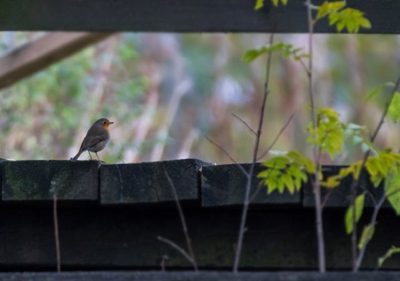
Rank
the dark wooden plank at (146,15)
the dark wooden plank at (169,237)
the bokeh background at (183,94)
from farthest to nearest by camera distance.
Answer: the bokeh background at (183,94) < the dark wooden plank at (146,15) < the dark wooden plank at (169,237)

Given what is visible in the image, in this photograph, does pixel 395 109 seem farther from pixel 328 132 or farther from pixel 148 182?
pixel 148 182

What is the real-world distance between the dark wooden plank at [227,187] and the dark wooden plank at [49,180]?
0.26m

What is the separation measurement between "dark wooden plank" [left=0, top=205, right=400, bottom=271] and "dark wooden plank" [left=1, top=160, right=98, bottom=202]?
183 mm

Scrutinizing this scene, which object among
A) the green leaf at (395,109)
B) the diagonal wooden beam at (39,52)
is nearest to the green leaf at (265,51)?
the green leaf at (395,109)

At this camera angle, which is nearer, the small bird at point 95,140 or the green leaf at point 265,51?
the green leaf at point 265,51

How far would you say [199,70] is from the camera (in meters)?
25.6

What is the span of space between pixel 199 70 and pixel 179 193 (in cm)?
2301

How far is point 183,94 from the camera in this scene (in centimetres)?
2441

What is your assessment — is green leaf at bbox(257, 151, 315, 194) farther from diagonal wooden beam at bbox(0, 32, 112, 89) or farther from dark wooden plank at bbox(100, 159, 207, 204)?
diagonal wooden beam at bbox(0, 32, 112, 89)

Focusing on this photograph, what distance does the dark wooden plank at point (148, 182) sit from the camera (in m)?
2.67

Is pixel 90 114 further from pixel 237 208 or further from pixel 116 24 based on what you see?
pixel 237 208

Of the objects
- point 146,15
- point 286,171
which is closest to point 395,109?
point 286,171

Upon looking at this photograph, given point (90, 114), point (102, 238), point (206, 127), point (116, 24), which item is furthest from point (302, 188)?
point (206, 127)

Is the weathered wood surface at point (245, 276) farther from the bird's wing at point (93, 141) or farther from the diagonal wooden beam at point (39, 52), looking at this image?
the diagonal wooden beam at point (39, 52)
